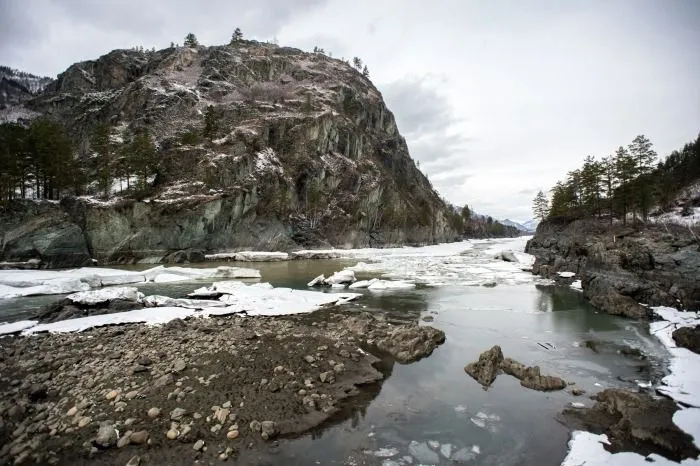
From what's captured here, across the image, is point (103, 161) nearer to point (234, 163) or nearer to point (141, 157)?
point (141, 157)

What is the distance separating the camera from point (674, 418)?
679cm

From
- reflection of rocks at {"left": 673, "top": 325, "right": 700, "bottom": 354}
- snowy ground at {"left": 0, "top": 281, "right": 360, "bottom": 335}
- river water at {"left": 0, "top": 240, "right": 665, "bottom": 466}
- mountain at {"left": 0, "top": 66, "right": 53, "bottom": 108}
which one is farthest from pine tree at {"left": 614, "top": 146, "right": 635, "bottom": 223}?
mountain at {"left": 0, "top": 66, "right": 53, "bottom": 108}

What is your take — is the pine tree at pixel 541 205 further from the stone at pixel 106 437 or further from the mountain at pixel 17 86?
the mountain at pixel 17 86

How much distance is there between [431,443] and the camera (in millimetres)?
6363

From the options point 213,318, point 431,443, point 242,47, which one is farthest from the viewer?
point 242,47

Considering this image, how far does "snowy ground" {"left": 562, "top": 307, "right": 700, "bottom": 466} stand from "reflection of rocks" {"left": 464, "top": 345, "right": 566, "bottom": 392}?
2.26 m

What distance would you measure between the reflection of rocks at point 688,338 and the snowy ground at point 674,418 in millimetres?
216

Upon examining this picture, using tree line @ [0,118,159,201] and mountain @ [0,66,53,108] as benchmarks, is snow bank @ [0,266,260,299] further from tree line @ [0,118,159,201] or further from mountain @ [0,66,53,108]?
mountain @ [0,66,53,108]

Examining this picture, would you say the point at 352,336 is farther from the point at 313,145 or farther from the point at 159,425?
the point at 313,145

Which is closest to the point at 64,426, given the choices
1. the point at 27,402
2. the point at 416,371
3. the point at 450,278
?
the point at 27,402

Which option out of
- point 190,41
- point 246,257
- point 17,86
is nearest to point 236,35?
point 190,41

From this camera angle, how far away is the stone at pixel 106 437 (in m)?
5.80

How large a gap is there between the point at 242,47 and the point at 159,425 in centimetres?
14779

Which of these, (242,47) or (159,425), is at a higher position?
(242,47)
